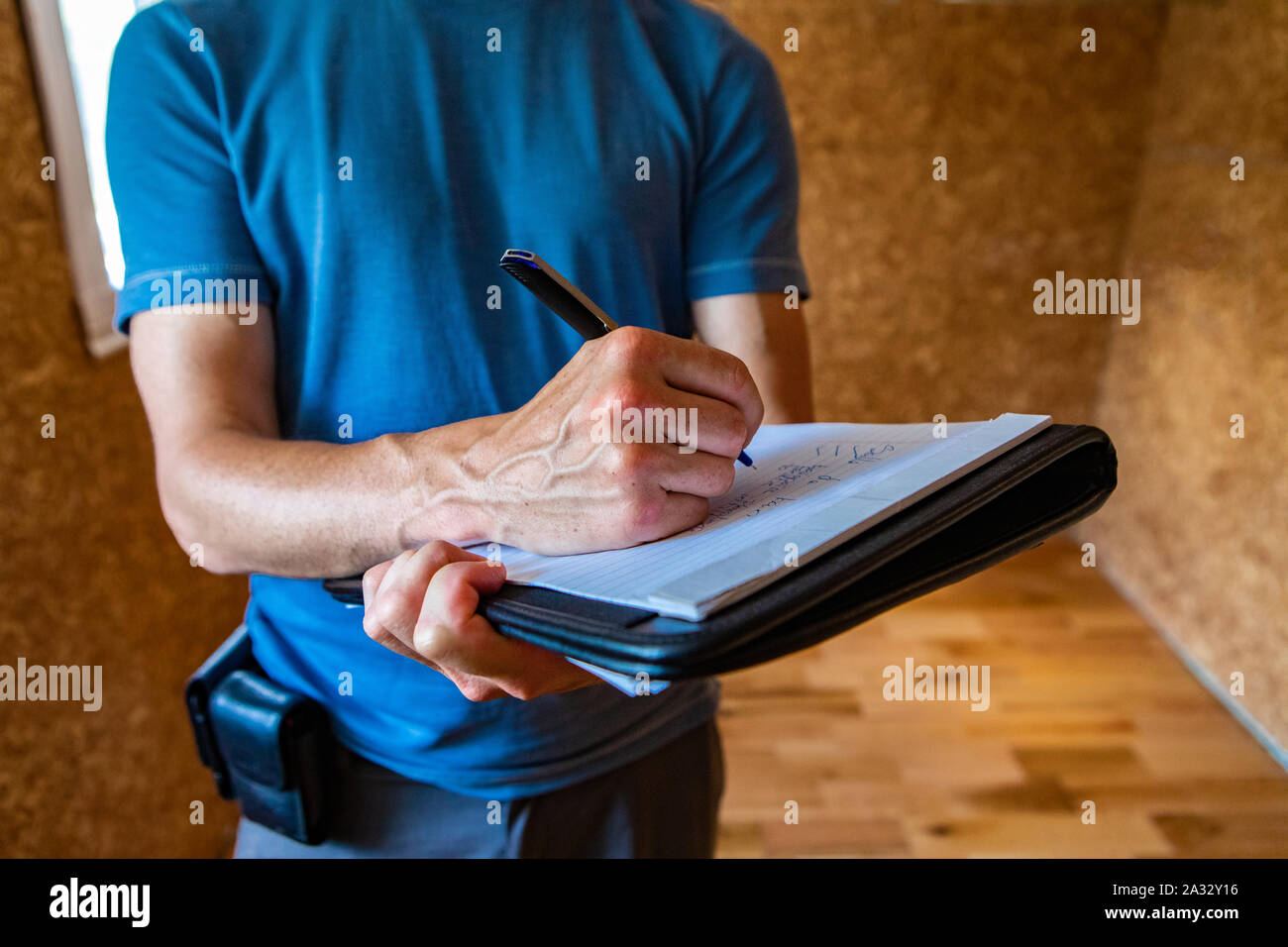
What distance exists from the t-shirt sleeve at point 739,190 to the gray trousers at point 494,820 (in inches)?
17.0

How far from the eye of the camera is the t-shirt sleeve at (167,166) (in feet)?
2.23

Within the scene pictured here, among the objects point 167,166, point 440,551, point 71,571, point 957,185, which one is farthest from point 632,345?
point 957,185

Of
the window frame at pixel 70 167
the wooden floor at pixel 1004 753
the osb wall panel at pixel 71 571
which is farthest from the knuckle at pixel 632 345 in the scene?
the wooden floor at pixel 1004 753

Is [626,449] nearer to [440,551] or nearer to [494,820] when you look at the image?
[440,551]

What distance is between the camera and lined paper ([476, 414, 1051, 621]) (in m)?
0.42

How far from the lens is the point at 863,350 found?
3.44 meters

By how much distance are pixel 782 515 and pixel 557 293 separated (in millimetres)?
205

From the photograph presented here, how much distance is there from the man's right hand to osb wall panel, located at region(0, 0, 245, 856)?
1.10 m

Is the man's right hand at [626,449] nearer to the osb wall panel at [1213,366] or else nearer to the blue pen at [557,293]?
the blue pen at [557,293]

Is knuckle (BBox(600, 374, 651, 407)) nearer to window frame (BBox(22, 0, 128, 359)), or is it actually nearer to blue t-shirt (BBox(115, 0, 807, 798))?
blue t-shirt (BBox(115, 0, 807, 798))

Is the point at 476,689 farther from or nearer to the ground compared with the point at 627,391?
nearer to the ground

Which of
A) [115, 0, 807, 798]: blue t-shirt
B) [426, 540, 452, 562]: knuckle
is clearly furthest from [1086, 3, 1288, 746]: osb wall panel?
[426, 540, 452, 562]: knuckle

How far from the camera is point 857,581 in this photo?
43 centimetres
